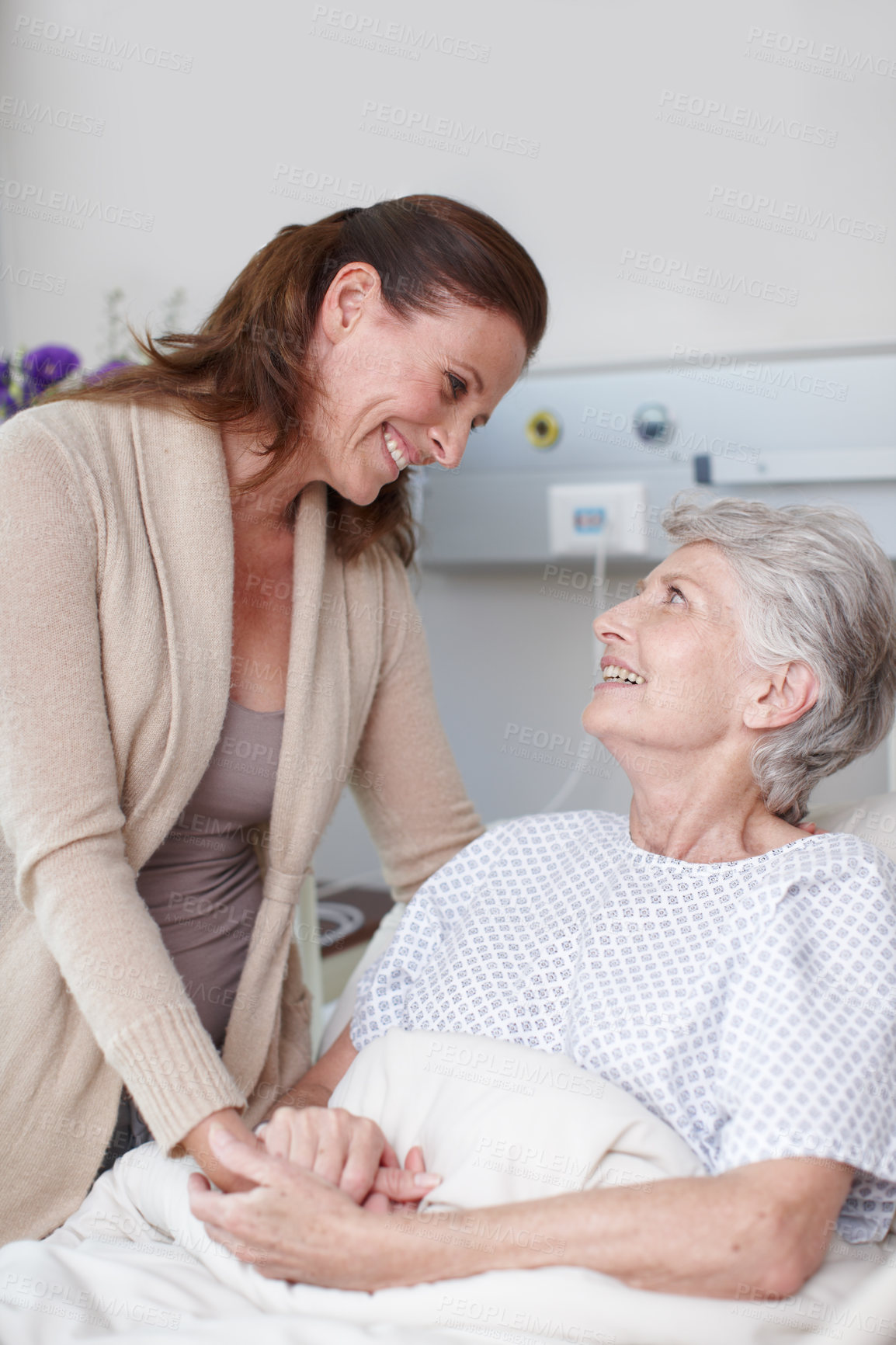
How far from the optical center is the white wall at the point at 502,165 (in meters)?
1.91

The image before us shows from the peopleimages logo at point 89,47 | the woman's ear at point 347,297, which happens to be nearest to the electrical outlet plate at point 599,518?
the woman's ear at point 347,297

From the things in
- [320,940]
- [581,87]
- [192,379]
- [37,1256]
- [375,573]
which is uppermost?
[581,87]

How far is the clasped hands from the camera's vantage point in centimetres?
97

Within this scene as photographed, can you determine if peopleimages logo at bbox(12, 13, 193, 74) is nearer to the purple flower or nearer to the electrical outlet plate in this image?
the purple flower

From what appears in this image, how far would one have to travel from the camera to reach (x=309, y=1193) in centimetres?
100

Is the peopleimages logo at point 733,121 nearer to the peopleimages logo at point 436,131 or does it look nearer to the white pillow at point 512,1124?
the peopleimages logo at point 436,131

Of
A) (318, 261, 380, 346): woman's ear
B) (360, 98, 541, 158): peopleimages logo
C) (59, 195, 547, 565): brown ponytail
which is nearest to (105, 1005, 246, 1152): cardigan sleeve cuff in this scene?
(59, 195, 547, 565): brown ponytail

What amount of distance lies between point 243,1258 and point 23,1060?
402 millimetres

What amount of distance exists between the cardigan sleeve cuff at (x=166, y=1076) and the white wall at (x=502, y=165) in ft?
4.11

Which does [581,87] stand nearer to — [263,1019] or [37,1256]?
[263,1019]

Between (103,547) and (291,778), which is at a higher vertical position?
(103,547)

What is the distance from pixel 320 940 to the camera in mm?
2283

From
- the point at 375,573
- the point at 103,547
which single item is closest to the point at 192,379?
the point at 103,547

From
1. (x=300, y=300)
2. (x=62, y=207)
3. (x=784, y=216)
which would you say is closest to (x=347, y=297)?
(x=300, y=300)
